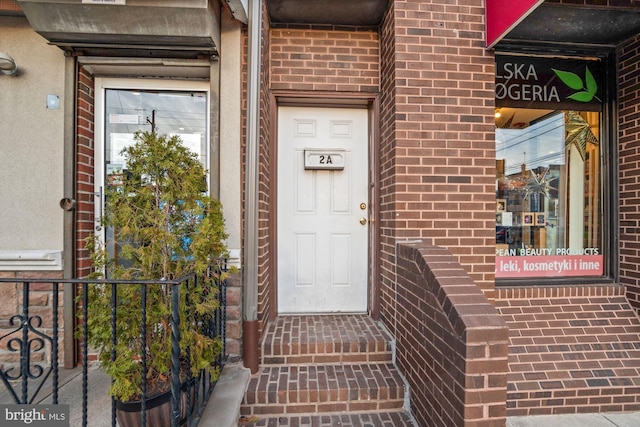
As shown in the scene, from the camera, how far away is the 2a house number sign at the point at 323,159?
3.09 metres

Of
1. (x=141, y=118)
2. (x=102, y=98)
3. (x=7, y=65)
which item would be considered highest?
(x=7, y=65)

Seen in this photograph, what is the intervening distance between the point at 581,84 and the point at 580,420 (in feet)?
9.81

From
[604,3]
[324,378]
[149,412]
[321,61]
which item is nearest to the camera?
[149,412]

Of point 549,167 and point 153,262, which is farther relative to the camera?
point 549,167

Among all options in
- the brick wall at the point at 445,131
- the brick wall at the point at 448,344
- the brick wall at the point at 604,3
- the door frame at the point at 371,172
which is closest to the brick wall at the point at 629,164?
the brick wall at the point at 604,3

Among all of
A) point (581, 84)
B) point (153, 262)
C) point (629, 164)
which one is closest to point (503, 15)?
point (581, 84)

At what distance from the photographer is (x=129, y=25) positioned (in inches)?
84.7

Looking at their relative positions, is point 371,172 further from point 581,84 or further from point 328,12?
point 581,84

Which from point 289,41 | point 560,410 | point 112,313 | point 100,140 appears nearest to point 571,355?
point 560,410

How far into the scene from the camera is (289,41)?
2.89m

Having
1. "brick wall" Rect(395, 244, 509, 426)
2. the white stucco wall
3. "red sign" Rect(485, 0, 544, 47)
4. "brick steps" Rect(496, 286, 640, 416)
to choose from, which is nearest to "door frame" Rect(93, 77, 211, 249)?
the white stucco wall

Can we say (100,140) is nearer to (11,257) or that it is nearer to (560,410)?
(11,257)

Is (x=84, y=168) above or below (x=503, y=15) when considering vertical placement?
below

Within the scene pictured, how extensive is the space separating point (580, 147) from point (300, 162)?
9.42ft
